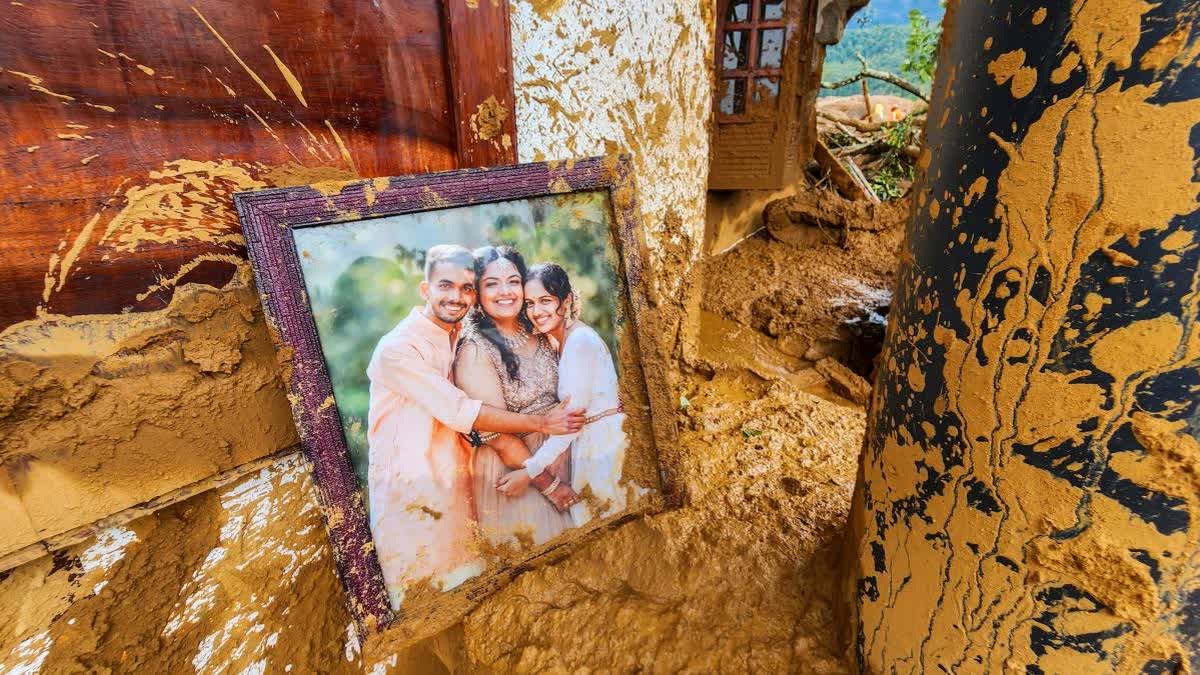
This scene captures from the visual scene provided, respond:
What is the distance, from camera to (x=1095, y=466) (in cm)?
64

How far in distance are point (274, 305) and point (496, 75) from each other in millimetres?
720

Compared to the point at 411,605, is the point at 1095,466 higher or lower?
higher

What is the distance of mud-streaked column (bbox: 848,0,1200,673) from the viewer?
562 millimetres

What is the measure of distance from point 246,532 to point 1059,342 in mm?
1588

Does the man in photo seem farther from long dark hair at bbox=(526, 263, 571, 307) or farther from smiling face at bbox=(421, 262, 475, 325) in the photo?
long dark hair at bbox=(526, 263, 571, 307)

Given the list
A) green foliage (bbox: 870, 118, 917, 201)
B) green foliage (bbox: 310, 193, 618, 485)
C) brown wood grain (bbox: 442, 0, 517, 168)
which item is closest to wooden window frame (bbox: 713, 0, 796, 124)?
green foliage (bbox: 870, 118, 917, 201)

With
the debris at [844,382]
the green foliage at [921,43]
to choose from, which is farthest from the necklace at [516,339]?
the green foliage at [921,43]

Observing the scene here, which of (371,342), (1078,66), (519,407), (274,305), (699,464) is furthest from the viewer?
(699,464)

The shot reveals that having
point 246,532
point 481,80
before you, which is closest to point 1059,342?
point 481,80

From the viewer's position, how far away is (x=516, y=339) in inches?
48.5

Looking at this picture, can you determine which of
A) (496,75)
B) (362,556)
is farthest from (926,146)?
(362,556)

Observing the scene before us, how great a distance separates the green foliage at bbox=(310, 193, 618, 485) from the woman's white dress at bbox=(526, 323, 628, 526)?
0.22m

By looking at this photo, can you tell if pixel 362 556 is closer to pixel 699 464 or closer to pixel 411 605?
pixel 411 605

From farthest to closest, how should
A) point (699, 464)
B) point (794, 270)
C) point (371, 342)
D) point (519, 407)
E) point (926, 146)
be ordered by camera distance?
point (794, 270)
point (699, 464)
point (519, 407)
point (371, 342)
point (926, 146)
